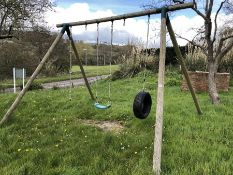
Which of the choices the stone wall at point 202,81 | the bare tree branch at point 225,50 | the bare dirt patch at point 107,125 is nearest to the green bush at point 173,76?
the stone wall at point 202,81

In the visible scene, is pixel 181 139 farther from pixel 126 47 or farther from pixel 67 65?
pixel 67 65

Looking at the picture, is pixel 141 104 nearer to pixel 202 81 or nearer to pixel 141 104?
pixel 141 104

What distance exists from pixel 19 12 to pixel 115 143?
1010 cm

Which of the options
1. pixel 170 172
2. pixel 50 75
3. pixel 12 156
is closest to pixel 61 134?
pixel 12 156

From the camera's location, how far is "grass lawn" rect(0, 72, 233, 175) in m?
5.34

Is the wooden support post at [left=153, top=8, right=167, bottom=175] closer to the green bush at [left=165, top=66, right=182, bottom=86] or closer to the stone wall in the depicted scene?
the stone wall

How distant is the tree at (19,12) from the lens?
14138mm

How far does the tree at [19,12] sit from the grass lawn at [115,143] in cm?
581

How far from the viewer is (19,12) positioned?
48.5 ft

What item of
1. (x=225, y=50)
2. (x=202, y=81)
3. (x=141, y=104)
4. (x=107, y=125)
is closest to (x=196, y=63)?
(x=202, y=81)

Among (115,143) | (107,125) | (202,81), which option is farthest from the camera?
(202,81)

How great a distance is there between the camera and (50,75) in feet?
121

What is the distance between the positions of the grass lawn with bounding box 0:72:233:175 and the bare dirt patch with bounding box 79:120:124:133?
19cm

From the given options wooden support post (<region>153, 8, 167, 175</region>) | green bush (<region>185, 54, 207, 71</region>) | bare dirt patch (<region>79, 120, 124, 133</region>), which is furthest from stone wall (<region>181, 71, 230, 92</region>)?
wooden support post (<region>153, 8, 167, 175</region>)
